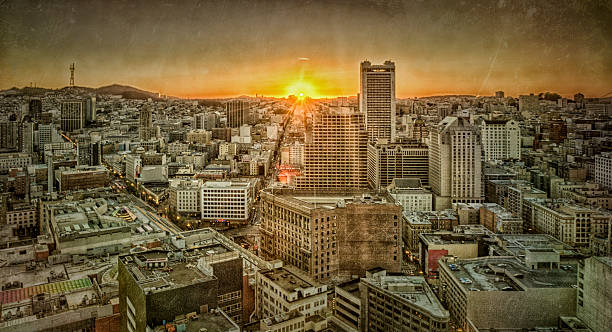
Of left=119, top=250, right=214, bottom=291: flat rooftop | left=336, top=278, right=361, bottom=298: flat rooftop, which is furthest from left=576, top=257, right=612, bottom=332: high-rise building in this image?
left=119, top=250, right=214, bottom=291: flat rooftop

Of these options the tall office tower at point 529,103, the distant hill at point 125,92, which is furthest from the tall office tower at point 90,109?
the tall office tower at point 529,103

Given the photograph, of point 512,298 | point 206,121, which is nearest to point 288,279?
point 512,298

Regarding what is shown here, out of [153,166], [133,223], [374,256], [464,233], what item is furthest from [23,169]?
[464,233]

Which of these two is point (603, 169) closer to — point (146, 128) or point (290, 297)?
point (290, 297)

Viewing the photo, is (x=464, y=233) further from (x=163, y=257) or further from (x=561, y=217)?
(x=163, y=257)

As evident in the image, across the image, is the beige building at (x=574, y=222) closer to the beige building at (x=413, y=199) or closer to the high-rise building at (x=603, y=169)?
the high-rise building at (x=603, y=169)
